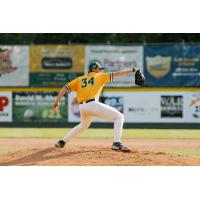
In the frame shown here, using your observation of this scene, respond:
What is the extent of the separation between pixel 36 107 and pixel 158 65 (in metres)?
6.09

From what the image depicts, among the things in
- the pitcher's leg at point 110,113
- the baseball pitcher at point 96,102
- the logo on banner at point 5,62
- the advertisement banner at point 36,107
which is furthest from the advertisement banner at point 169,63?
the pitcher's leg at point 110,113

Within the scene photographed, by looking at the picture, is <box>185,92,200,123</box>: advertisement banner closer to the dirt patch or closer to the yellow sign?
the yellow sign

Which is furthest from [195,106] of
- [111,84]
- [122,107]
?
[111,84]

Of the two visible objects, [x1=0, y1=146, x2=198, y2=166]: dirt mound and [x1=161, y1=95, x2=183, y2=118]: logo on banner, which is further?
[x1=161, y1=95, x2=183, y2=118]: logo on banner

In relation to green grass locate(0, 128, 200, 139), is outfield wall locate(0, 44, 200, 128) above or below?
above

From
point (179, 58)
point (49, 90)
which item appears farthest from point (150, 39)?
point (49, 90)

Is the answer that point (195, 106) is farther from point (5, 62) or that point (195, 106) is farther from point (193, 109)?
point (5, 62)

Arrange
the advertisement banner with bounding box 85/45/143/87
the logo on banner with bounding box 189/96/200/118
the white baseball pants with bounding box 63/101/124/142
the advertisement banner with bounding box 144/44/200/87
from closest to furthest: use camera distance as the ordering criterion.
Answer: the white baseball pants with bounding box 63/101/124/142 → the logo on banner with bounding box 189/96/200/118 → the advertisement banner with bounding box 85/45/143/87 → the advertisement banner with bounding box 144/44/200/87

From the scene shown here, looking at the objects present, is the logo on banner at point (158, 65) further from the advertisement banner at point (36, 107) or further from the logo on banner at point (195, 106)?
the advertisement banner at point (36, 107)

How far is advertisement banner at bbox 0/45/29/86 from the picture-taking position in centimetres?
2648

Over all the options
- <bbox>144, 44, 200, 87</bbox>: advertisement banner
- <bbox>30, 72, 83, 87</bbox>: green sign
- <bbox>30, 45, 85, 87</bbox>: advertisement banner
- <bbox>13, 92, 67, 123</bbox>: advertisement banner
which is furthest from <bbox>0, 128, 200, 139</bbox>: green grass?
<bbox>30, 45, 85, 87</bbox>: advertisement banner

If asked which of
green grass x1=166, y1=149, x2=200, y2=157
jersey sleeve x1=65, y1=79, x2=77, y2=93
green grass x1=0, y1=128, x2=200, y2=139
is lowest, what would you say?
green grass x1=0, y1=128, x2=200, y2=139

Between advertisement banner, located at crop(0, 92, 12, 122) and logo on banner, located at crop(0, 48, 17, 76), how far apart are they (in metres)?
1.27

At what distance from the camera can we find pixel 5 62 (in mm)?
26484
